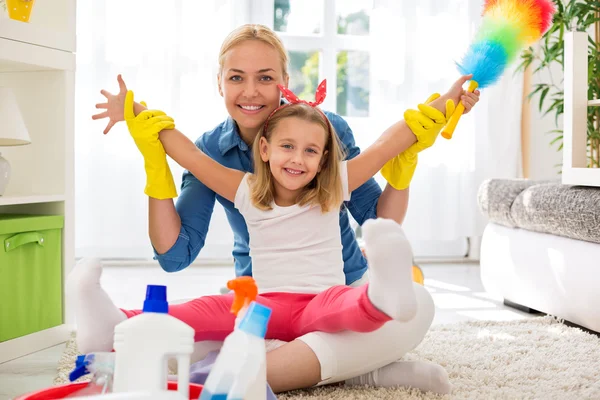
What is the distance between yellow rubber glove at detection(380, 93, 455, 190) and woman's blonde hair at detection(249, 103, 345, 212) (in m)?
0.14

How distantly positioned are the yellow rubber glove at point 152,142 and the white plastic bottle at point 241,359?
2.06ft

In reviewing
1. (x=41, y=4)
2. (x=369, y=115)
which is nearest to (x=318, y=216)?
(x=41, y=4)

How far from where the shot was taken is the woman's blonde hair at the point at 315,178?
4.33 ft

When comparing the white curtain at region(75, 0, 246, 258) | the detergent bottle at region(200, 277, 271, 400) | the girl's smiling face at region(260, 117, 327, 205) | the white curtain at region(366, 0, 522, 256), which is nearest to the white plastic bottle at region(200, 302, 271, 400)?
the detergent bottle at region(200, 277, 271, 400)

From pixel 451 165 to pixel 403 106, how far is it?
376 millimetres

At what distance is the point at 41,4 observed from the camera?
179cm

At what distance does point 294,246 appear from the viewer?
51.0 inches

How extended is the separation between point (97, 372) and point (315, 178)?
0.66m

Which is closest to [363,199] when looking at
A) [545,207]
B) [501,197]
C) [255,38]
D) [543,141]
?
[255,38]

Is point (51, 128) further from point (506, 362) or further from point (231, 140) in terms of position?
point (506, 362)

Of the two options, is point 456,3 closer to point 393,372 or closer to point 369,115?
point 369,115

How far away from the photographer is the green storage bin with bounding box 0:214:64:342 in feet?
4.99

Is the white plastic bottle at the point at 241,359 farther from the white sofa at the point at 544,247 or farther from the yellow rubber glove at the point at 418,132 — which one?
the white sofa at the point at 544,247

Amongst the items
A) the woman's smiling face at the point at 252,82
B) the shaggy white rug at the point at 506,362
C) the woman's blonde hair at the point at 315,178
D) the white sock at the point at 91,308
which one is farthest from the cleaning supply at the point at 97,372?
the woman's smiling face at the point at 252,82
